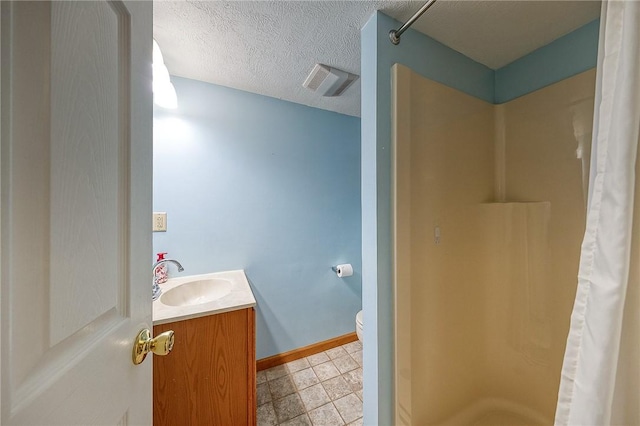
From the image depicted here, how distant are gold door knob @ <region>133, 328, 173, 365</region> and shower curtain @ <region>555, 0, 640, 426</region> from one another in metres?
0.93

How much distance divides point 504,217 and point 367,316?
99 centimetres

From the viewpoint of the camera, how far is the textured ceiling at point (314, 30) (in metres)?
0.96

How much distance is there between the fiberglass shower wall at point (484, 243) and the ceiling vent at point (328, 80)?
525 millimetres

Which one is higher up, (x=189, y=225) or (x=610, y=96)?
(x=610, y=96)

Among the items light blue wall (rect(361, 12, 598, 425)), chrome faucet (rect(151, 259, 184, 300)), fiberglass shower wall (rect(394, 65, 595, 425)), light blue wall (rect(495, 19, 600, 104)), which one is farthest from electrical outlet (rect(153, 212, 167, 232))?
light blue wall (rect(495, 19, 600, 104))

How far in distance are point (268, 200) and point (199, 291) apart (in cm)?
78

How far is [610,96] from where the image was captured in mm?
465

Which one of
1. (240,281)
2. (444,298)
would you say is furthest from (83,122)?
(444,298)

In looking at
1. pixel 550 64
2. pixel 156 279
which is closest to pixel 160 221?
pixel 156 279

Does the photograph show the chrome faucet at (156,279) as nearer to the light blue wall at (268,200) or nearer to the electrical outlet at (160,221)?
the light blue wall at (268,200)

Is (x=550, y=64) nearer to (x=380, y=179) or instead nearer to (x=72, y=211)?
(x=380, y=179)

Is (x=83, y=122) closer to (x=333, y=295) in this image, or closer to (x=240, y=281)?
(x=240, y=281)

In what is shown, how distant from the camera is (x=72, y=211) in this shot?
35 centimetres

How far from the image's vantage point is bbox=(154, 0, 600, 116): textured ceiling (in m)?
0.96
